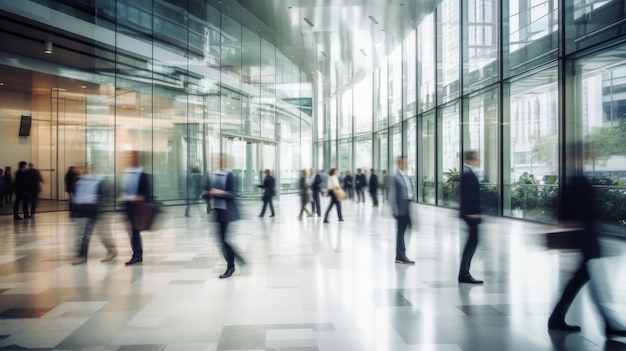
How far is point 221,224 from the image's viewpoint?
6.16 meters

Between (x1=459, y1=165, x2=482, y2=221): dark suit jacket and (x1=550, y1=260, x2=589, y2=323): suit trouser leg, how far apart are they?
1.78m

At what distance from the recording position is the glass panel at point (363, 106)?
2942 centimetres

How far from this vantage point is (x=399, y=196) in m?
6.89

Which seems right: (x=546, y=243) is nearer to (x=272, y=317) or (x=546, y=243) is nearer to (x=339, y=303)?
(x=339, y=303)

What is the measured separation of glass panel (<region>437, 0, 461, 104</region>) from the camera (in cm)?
1664

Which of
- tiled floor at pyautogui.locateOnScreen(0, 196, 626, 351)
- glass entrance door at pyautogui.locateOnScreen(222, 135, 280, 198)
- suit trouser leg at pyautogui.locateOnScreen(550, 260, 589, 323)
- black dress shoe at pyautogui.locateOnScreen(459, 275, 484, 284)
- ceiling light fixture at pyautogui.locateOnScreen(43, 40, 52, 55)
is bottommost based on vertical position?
tiled floor at pyautogui.locateOnScreen(0, 196, 626, 351)

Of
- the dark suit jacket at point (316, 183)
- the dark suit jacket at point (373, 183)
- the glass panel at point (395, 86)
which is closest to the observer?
the dark suit jacket at point (316, 183)

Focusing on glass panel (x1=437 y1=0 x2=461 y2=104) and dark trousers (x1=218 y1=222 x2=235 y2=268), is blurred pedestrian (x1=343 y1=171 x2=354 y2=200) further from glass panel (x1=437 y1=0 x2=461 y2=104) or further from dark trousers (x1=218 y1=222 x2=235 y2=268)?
dark trousers (x1=218 y1=222 x2=235 y2=268)

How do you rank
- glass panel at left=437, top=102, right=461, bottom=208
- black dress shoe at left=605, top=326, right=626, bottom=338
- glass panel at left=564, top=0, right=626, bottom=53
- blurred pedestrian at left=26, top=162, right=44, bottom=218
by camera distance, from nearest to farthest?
black dress shoe at left=605, top=326, right=626, bottom=338 < glass panel at left=564, top=0, right=626, bottom=53 < blurred pedestrian at left=26, top=162, right=44, bottom=218 < glass panel at left=437, top=102, right=461, bottom=208

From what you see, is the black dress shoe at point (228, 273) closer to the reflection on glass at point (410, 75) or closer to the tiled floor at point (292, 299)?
the tiled floor at point (292, 299)

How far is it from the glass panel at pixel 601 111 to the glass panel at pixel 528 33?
1.06m

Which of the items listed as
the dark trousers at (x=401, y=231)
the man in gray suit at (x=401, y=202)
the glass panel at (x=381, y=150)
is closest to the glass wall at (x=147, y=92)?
the glass panel at (x=381, y=150)

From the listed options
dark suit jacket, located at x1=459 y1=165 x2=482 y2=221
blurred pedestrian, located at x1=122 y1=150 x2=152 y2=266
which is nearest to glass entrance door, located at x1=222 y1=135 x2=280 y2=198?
blurred pedestrian, located at x1=122 y1=150 x2=152 y2=266

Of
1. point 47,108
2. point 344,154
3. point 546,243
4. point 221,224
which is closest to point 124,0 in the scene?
point 47,108
